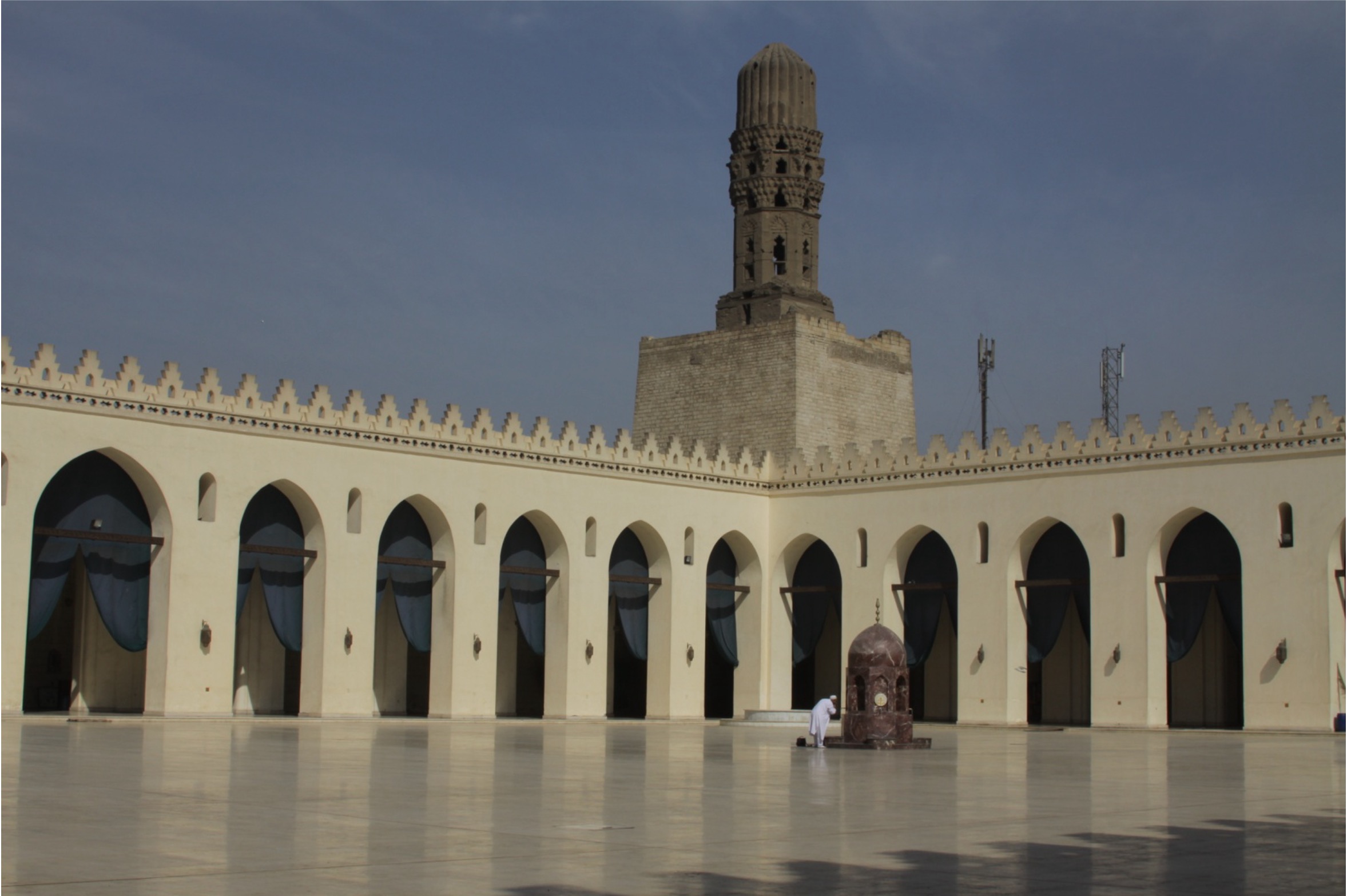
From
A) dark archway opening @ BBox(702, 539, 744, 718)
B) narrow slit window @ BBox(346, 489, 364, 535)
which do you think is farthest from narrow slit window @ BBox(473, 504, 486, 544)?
dark archway opening @ BBox(702, 539, 744, 718)

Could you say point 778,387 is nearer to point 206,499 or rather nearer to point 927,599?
point 927,599

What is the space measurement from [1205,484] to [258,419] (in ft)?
56.6

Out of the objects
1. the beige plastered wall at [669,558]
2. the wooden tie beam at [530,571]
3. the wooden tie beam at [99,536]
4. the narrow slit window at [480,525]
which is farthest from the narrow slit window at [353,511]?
the wooden tie beam at [99,536]

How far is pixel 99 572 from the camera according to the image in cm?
2948

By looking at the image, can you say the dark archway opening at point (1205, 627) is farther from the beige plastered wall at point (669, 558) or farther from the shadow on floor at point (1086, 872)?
the shadow on floor at point (1086, 872)

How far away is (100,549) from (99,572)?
1.24 feet

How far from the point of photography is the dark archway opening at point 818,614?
3859 cm

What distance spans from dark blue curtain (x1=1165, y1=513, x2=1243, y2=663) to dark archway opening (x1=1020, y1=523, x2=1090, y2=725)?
5.48 ft

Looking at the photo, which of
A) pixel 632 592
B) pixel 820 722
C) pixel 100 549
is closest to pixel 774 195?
pixel 632 592

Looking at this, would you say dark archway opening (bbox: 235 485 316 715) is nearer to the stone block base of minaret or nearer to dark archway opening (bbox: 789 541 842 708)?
dark archway opening (bbox: 789 541 842 708)

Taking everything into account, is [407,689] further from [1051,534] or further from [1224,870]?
[1224,870]

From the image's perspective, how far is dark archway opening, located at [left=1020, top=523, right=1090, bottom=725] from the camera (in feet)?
114

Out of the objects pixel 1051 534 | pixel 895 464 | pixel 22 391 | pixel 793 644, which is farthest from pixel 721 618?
pixel 22 391

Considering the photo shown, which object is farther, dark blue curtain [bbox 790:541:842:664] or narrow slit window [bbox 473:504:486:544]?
dark blue curtain [bbox 790:541:842:664]
